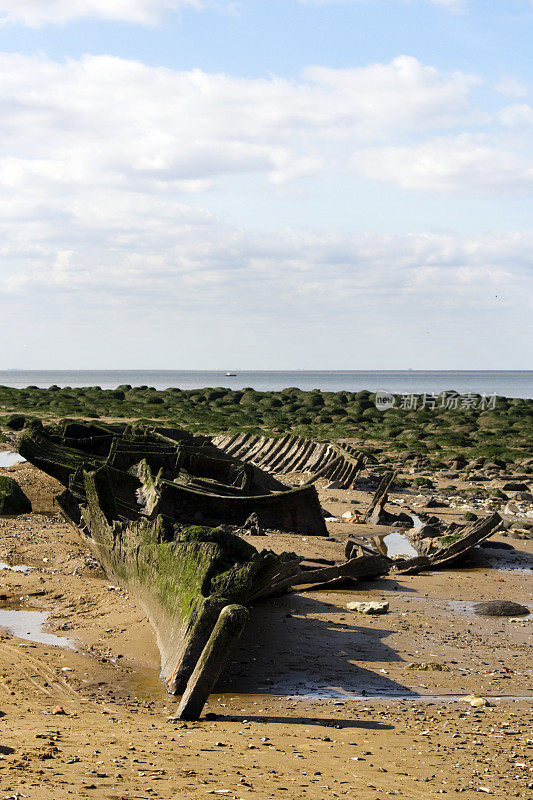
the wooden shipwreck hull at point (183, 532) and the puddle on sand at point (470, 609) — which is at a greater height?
the wooden shipwreck hull at point (183, 532)

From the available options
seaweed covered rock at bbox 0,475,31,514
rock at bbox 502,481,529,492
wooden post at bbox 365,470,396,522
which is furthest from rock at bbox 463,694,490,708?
rock at bbox 502,481,529,492

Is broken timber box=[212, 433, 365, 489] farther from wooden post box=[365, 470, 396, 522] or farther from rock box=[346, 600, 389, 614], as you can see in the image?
rock box=[346, 600, 389, 614]

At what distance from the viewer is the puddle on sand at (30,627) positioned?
331 inches

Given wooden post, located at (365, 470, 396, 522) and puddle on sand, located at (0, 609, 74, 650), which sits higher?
wooden post, located at (365, 470, 396, 522)

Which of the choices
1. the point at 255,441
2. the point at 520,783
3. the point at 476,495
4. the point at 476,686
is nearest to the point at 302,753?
the point at 520,783

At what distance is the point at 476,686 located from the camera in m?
7.34

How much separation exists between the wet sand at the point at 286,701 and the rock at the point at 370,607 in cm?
14

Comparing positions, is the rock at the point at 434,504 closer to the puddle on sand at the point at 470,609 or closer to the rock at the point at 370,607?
the puddle on sand at the point at 470,609

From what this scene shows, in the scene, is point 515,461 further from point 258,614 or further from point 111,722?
point 111,722

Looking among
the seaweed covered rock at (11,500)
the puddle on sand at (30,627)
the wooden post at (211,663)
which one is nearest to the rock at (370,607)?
the puddle on sand at (30,627)

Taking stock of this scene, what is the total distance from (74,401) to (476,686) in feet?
177

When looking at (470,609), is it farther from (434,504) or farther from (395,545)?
(434,504)

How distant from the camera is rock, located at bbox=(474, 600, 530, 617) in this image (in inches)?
395

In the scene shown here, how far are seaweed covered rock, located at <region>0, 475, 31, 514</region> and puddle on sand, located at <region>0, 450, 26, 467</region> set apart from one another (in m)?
9.80
